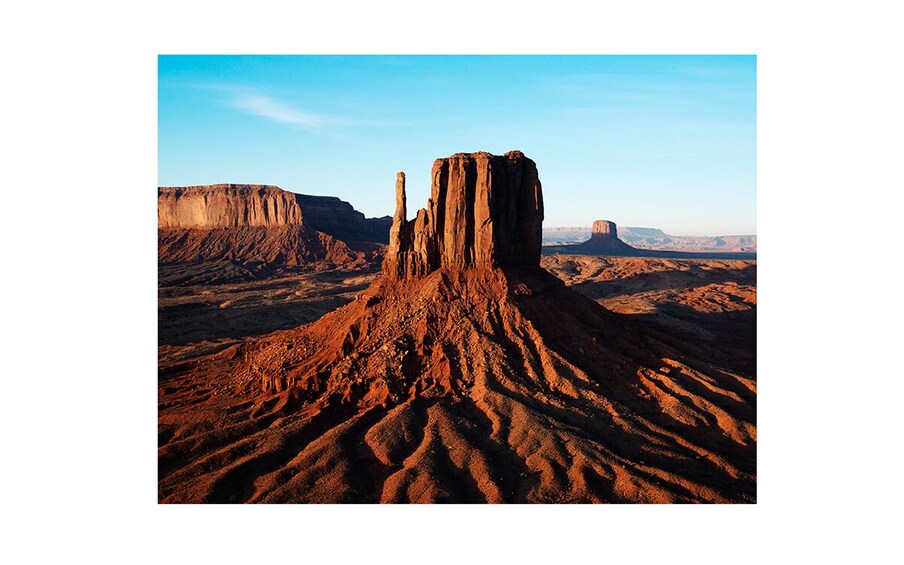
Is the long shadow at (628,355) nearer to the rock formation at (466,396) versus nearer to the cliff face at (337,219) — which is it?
the rock formation at (466,396)

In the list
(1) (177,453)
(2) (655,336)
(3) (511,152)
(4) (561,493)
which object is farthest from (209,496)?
(2) (655,336)

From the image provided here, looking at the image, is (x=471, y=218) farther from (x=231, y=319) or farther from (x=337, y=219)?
(x=337, y=219)

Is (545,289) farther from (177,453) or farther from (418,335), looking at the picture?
(177,453)

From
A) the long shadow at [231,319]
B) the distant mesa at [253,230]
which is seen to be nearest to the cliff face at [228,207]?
the distant mesa at [253,230]

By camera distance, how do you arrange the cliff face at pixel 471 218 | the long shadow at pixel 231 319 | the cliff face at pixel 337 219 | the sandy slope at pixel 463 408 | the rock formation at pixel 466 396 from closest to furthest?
the sandy slope at pixel 463 408, the rock formation at pixel 466 396, the cliff face at pixel 471 218, the long shadow at pixel 231 319, the cliff face at pixel 337 219

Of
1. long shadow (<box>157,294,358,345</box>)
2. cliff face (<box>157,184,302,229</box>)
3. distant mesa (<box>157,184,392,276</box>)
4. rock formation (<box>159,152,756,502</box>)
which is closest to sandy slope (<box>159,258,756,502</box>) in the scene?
rock formation (<box>159,152,756,502</box>)

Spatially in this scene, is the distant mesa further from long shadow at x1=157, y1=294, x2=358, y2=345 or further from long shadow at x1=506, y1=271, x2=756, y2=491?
long shadow at x1=506, y1=271, x2=756, y2=491

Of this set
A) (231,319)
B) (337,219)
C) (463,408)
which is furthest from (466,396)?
(337,219)
